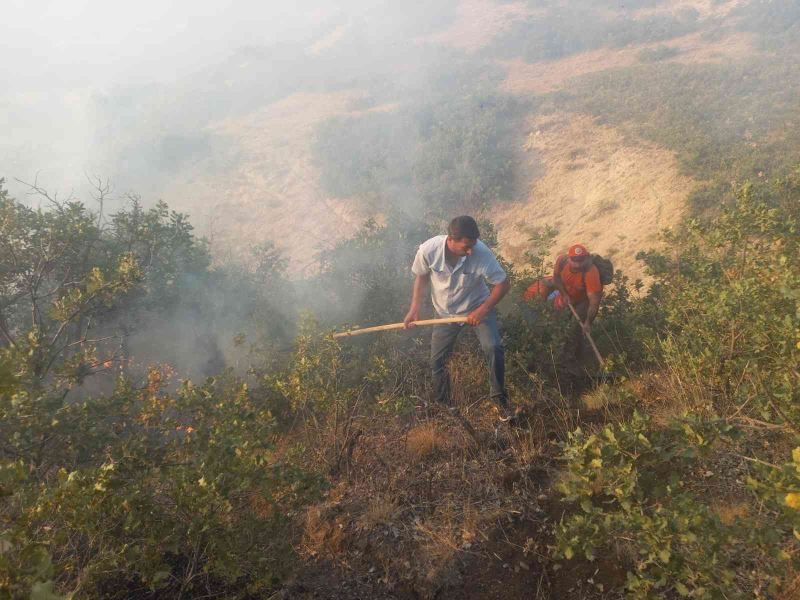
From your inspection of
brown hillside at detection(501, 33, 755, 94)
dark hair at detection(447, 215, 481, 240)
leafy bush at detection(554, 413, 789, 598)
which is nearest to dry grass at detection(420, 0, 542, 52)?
brown hillside at detection(501, 33, 755, 94)

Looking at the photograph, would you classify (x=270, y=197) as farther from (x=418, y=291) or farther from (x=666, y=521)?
(x=666, y=521)

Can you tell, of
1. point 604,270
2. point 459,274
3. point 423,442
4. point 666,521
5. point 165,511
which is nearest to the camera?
point 666,521

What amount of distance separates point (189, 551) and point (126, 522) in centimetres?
34

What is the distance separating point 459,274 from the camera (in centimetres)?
367

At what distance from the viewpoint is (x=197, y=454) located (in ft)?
7.68

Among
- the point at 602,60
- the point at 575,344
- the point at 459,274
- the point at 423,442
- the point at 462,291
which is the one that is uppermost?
the point at 602,60

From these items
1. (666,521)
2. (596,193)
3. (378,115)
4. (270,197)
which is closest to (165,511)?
(666,521)

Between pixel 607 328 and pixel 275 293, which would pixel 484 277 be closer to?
pixel 607 328

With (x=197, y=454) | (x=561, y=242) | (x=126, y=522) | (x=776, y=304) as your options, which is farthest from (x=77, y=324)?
(x=561, y=242)

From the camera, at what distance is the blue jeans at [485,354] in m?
3.57

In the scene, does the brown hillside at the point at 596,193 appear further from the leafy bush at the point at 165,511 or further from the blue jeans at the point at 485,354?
the leafy bush at the point at 165,511

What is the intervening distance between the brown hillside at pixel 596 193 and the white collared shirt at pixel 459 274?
5.45 metres

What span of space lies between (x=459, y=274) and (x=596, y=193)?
8.13m

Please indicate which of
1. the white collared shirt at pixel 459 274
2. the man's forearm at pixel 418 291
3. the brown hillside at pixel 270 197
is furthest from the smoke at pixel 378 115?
the white collared shirt at pixel 459 274
